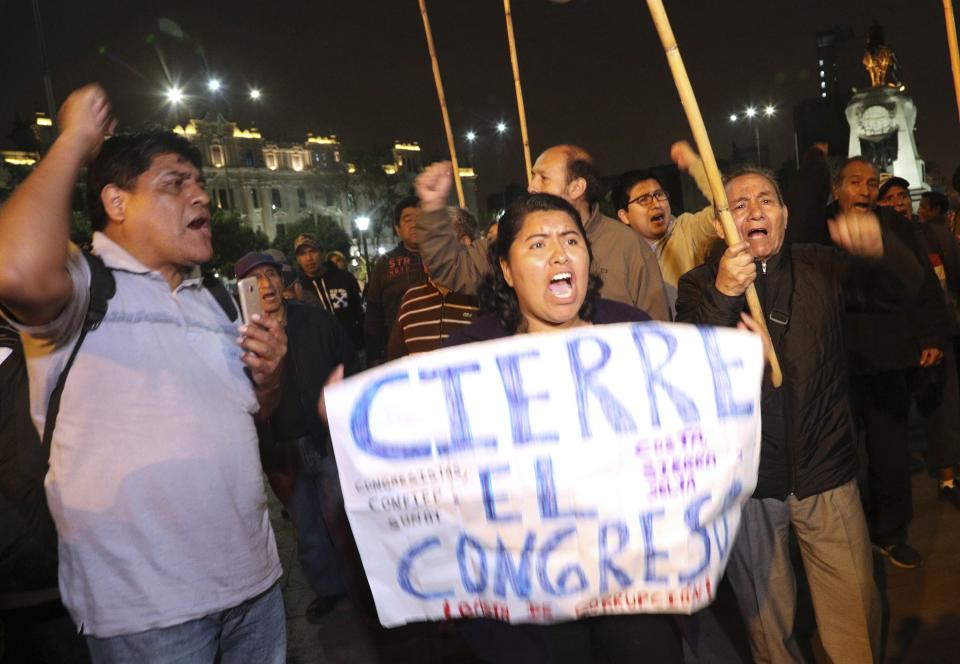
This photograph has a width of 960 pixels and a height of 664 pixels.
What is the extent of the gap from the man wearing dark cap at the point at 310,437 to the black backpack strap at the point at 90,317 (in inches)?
97.6

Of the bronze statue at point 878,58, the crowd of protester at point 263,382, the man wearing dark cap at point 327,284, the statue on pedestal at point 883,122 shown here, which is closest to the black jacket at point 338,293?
the man wearing dark cap at point 327,284

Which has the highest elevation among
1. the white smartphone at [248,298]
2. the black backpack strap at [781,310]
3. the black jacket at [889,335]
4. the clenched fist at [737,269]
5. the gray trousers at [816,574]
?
the white smartphone at [248,298]

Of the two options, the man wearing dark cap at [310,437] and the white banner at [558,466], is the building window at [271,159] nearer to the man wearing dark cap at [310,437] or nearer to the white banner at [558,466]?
the man wearing dark cap at [310,437]

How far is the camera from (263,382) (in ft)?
Answer: 7.77

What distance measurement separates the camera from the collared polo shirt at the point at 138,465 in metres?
1.94

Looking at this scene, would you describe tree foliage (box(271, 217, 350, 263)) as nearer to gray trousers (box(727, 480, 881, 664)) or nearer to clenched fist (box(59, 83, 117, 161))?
gray trousers (box(727, 480, 881, 664))

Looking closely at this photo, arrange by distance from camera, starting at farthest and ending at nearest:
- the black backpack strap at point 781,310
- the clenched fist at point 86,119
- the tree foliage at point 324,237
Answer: the tree foliage at point 324,237, the black backpack strap at point 781,310, the clenched fist at point 86,119

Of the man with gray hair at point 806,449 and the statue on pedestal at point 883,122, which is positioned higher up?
the statue on pedestal at point 883,122

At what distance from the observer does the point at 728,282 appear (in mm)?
2500

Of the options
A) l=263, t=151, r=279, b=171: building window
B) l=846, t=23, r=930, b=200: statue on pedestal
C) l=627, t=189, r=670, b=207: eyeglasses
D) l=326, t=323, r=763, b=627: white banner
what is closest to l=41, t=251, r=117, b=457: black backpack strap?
l=326, t=323, r=763, b=627: white banner

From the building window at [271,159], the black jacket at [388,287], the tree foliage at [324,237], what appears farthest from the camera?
the building window at [271,159]

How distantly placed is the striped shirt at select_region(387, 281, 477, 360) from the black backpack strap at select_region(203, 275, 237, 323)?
5.69 feet

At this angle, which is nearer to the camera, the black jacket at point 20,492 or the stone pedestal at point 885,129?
the black jacket at point 20,492

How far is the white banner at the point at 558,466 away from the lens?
6.81ft
